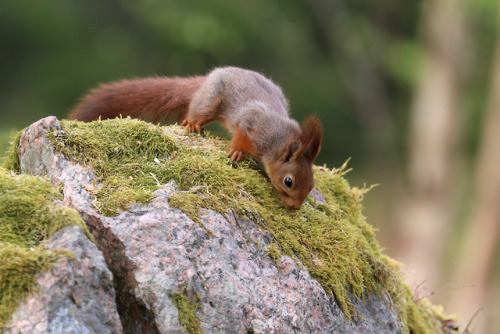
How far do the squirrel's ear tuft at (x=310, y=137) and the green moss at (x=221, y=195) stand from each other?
0.29m

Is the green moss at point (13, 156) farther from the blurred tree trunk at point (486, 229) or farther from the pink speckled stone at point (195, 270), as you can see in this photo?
the blurred tree trunk at point (486, 229)

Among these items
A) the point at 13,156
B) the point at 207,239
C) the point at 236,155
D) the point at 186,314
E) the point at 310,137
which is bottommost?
the point at 186,314

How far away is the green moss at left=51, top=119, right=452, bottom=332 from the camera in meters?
2.75

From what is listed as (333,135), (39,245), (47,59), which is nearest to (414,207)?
(333,135)

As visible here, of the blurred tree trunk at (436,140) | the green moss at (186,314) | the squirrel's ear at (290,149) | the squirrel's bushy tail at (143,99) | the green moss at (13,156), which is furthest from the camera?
the blurred tree trunk at (436,140)

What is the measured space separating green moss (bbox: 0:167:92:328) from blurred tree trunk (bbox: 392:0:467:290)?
9.84m

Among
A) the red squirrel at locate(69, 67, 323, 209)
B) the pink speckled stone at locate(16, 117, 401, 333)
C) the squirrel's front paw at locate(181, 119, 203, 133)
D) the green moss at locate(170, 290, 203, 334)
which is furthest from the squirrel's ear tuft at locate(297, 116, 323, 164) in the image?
the green moss at locate(170, 290, 203, 334)

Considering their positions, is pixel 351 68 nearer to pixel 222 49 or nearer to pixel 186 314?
pixel 222 49

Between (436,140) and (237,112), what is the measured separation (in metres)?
8.73

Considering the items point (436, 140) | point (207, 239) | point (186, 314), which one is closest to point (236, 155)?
point (207, 239)

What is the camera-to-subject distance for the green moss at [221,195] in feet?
9.03

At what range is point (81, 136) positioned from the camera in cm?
292

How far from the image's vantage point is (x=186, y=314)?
2297 millimetres

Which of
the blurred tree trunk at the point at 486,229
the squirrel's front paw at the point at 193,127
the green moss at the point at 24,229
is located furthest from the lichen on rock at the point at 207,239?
the blurred tree trunk at the point at 486,229
